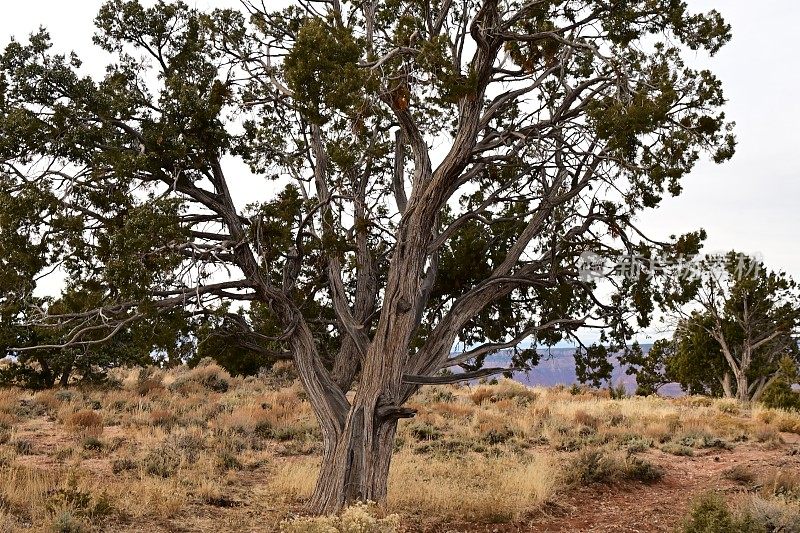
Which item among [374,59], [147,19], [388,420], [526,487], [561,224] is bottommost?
[526,487]

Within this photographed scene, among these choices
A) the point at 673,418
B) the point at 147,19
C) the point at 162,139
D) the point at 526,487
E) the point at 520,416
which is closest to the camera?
the point at 162,139

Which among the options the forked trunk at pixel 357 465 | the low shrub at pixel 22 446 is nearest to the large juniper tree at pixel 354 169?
the forked trunk at pixel 357 465

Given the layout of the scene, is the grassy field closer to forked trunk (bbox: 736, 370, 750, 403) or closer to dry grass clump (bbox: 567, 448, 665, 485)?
dry grass clump (bbox: 567, 448, 665, 485)

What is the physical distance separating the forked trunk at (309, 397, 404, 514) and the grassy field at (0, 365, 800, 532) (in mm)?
475

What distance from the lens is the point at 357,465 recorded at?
9.27 m

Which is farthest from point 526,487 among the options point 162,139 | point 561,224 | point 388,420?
point 162,139

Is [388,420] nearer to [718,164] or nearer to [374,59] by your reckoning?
[374,59]

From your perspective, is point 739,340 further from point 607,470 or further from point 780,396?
point 607,470

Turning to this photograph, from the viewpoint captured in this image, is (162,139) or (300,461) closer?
(162,139)

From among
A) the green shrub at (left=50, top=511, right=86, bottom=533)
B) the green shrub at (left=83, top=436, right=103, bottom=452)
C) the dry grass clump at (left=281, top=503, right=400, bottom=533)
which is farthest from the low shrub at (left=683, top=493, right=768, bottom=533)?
the green shrub at (left=83, top=436, right=103, bottom=452)

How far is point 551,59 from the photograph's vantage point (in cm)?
1012

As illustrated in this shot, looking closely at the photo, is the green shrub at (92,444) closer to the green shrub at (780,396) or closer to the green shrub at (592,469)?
the green shrub at (592,469)

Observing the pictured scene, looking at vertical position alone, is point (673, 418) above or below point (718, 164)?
below

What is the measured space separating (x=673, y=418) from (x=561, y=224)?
12.0 meters
